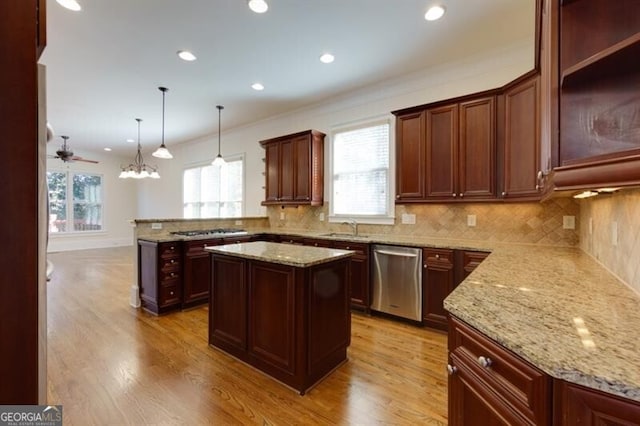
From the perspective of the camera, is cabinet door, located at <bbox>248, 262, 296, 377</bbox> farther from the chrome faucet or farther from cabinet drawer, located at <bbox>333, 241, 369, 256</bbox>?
the chrome faucet

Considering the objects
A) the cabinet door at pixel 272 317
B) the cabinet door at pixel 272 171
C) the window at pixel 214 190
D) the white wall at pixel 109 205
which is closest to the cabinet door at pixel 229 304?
the cabinet door at pixel 272 317

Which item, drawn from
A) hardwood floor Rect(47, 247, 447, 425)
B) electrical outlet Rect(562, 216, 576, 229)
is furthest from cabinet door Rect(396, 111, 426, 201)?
hardwood floor Rect(47, 247, 447, 425)

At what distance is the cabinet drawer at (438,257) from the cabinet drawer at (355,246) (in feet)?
2.36

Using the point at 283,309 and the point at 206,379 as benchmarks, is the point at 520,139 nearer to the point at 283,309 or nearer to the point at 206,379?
the point at 283,309

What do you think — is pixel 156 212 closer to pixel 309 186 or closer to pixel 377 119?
pixel 309 186

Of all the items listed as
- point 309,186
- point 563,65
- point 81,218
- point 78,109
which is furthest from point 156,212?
point 563,65

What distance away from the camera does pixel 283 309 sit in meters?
2.20

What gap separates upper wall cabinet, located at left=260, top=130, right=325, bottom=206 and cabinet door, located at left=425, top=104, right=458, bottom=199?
1.84m

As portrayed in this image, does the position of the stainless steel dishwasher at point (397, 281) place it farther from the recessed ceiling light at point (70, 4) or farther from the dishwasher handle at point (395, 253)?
the recessed ceiling light at point (70, 4)

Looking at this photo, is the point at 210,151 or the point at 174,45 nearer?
the point at 174,45

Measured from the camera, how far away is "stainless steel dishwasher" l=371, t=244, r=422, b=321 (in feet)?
10.7

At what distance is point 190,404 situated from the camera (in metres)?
1.97

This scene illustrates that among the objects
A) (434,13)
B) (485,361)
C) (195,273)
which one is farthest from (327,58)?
(485,361)

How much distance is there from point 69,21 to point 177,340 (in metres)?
3.31
